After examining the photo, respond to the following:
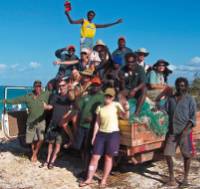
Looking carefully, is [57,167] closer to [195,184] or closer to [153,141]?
[153,141]

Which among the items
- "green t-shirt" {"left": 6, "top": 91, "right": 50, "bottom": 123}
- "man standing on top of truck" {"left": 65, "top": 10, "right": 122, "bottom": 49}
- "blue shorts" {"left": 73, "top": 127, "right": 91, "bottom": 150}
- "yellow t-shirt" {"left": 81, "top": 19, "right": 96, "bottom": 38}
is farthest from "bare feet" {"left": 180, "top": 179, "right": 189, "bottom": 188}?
"yellow t-shirt" {"left": 81, "top": 19, "right": 96, "bottom": 38}

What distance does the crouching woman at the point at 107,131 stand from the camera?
6980 millimetres

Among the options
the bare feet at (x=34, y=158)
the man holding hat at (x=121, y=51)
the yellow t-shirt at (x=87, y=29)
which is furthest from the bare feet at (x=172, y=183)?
the yellow t-shirt at (x=87, y=29)

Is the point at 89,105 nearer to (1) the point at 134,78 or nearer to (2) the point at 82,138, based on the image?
(2) the point at 82,138

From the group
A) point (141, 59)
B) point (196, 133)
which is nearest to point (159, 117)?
point (196, 133)

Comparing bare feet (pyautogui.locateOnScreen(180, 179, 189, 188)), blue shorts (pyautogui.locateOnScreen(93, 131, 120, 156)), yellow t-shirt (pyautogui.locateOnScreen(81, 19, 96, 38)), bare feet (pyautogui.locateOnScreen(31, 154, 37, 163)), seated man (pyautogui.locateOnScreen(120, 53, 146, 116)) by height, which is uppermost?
yellow t-shirt (pyautogui.locateOnScreen(81, 19, 96, 38))

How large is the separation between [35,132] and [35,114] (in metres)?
0.42

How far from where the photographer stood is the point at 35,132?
29.4ft

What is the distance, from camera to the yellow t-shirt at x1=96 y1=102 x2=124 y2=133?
6.98 m

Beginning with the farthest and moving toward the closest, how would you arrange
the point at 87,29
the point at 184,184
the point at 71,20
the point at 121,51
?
1. the point at 71,20
2. the point at 87,29
3. the point at 121,51
4. the point at 184,184

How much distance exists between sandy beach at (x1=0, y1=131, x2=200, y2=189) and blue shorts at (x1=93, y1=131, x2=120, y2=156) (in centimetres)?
75

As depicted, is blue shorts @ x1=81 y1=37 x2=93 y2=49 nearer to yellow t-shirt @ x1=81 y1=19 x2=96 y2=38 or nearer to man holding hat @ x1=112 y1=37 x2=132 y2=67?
yellow t-shirt @ x1=81 y1=19 x2=96 y2=38

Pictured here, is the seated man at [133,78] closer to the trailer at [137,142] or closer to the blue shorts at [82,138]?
the trailer at [137,142]

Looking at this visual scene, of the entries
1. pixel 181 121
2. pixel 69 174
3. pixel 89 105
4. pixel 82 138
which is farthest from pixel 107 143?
pixel 69 174
